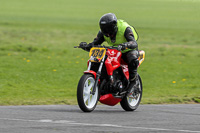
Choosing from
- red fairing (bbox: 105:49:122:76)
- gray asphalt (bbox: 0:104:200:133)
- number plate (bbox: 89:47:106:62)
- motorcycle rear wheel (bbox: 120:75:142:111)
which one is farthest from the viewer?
motorcycle rear wheel (bbox: 120:75:142:111)

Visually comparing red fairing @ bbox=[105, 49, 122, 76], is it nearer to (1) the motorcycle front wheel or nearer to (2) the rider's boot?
(1) the motorcycle front wheel

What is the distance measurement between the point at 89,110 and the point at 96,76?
2.08 ft

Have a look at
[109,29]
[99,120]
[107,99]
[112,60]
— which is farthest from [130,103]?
[99,120]

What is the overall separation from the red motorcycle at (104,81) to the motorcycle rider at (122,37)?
14cm

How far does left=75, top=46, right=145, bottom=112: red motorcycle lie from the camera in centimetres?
1032

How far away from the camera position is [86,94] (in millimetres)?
10359

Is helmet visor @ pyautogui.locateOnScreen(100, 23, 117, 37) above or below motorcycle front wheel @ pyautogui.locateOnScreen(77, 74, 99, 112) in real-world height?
above

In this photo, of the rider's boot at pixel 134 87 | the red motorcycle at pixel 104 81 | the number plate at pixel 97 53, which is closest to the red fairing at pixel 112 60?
the red motorcycle at pixel 104 81

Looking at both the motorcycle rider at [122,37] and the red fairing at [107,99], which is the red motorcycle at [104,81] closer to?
the red fairing at [107,99]

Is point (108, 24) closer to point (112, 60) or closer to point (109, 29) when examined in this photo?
point (109, 29)

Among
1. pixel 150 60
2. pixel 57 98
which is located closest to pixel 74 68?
pixel 150 60

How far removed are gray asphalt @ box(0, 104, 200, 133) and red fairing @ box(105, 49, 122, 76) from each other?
0.83 metres

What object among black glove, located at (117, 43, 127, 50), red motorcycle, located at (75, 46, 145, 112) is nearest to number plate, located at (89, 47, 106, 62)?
red motorcycle, located at (75, 46, 145, 112)

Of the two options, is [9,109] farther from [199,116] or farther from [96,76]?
[199,116]
